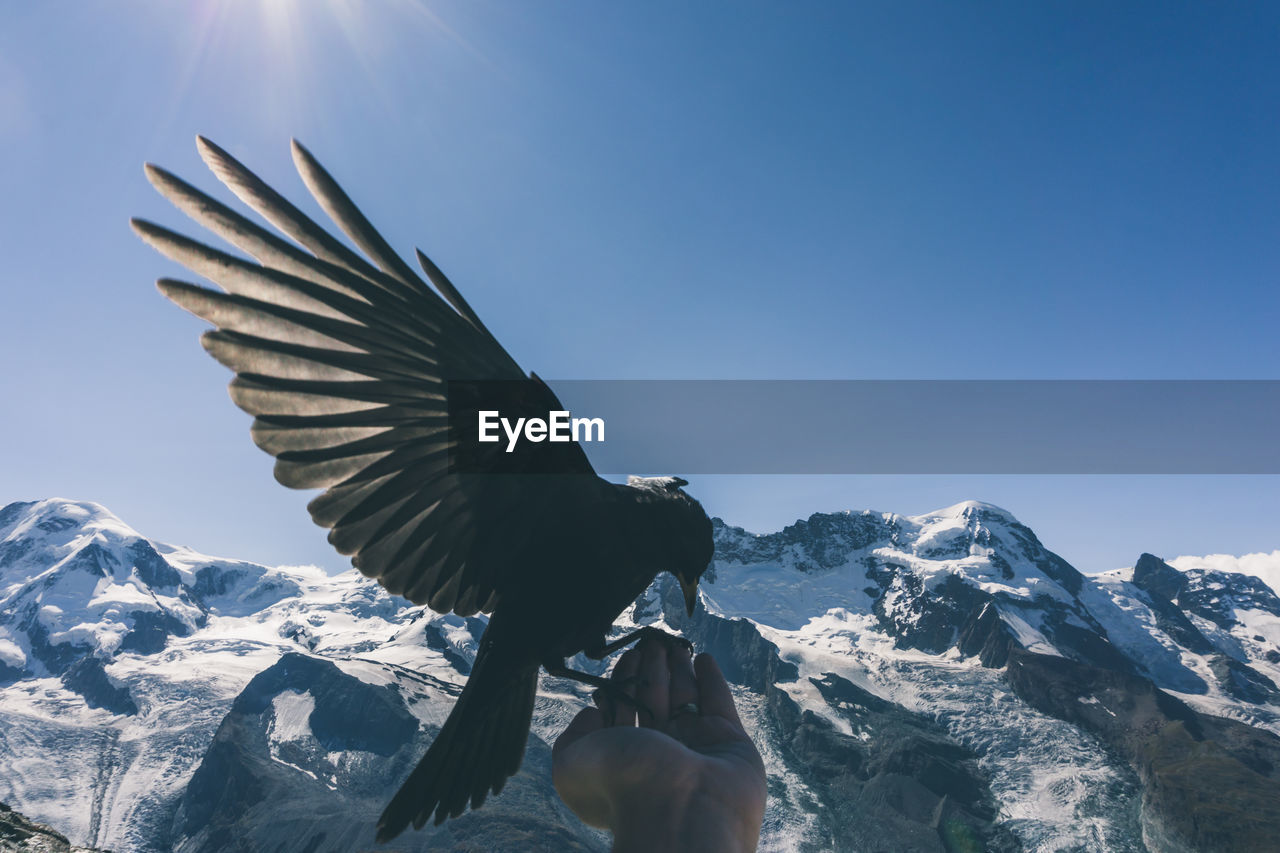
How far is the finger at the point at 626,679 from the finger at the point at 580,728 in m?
0.12

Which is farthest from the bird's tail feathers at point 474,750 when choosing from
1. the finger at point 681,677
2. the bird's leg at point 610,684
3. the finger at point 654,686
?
the finger at point 681,677

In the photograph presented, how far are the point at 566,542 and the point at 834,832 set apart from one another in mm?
213955

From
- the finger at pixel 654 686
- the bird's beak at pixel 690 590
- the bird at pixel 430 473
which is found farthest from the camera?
the bird's beak at pixel 690 590

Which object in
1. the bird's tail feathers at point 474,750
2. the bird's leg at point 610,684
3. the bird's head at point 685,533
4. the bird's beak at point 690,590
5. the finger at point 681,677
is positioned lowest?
the bird's tail feathers at point 474,750

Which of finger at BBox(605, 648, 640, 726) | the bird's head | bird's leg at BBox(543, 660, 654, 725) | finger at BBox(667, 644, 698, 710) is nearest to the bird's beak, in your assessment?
the bird's head

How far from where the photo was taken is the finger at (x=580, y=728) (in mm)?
4855

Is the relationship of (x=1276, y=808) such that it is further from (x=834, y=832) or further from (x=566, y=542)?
(x=566, y=542)

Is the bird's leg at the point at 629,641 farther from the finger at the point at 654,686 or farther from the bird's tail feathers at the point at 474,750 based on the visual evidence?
the bird's tail feathers at the point at 474,750

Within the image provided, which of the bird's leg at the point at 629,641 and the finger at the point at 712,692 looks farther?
the bird's leg at the point at 629,641

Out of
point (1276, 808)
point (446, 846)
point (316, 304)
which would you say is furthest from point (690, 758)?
point (1276, 808)

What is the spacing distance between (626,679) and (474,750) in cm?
122

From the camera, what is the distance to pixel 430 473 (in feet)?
16.9

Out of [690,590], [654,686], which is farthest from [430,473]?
[690,590]

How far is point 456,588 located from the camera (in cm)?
562
